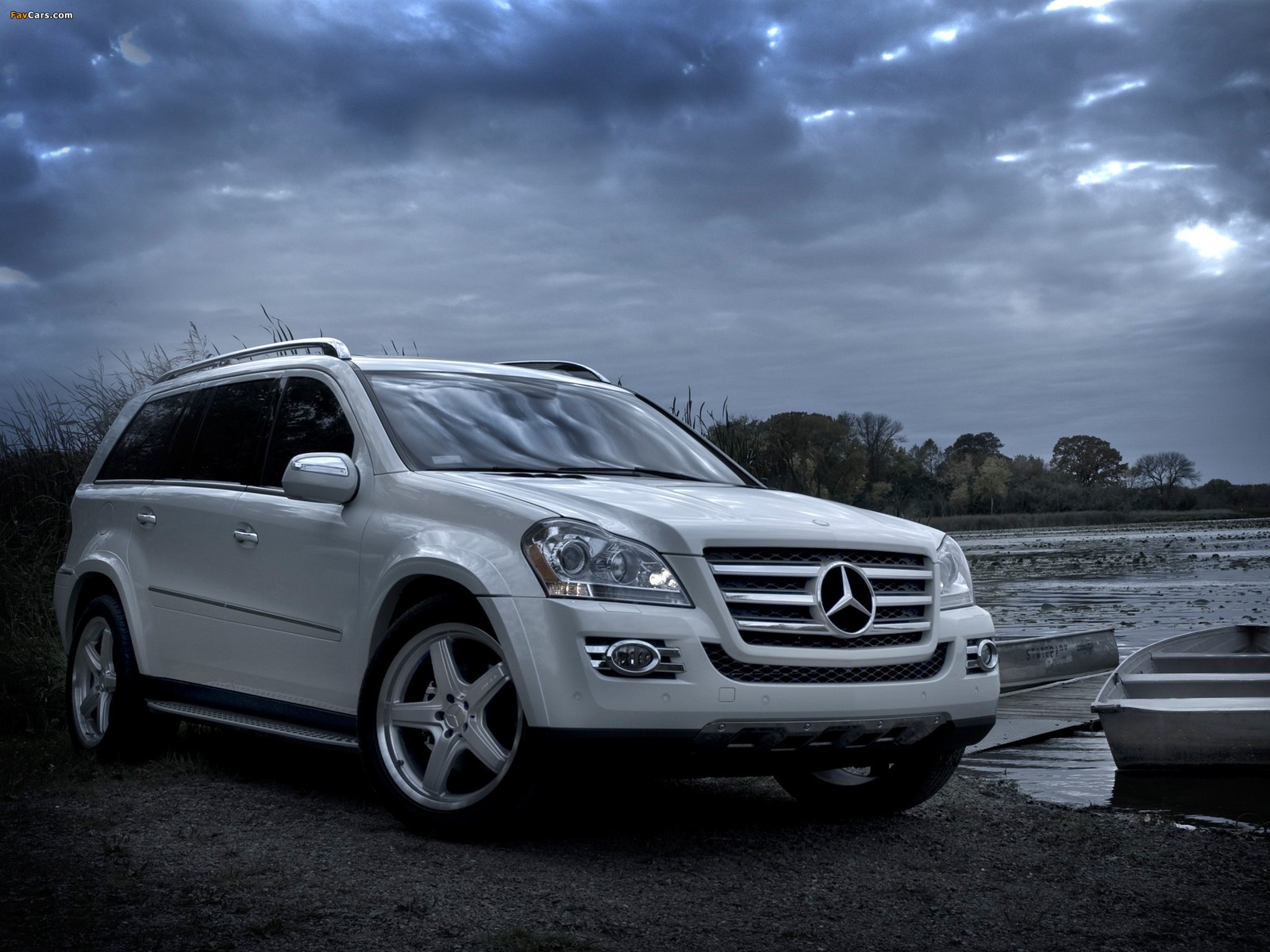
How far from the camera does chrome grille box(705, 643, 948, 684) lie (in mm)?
4273

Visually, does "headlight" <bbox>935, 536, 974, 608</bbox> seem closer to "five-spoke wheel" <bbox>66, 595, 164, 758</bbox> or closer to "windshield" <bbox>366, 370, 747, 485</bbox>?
"windshield" <bbox>366, 370, 747, 485</bbox>

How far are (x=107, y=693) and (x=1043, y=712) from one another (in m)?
6.37

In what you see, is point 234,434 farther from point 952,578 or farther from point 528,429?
point 952,578

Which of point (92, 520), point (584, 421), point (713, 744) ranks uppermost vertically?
point (584, 421)

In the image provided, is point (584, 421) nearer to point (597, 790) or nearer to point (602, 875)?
point (597, 790)

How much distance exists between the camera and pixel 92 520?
7.02 metres

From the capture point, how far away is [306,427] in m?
5.72

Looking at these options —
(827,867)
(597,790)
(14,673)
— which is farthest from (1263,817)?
(14,673)

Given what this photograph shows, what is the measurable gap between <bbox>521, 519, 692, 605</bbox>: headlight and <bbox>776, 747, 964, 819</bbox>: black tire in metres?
1.43

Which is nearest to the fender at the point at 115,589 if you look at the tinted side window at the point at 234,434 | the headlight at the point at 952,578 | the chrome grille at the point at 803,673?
the tinted side window at the point at 234,434

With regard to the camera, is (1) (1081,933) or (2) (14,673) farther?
(2) (14,673)

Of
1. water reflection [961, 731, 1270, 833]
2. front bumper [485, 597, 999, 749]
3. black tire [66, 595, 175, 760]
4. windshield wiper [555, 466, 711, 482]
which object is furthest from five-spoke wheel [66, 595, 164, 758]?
water reflection [961, 731, 1270, 833]

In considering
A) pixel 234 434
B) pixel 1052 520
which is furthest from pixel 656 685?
pixel 1052 520

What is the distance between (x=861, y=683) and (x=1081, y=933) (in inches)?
42.1
